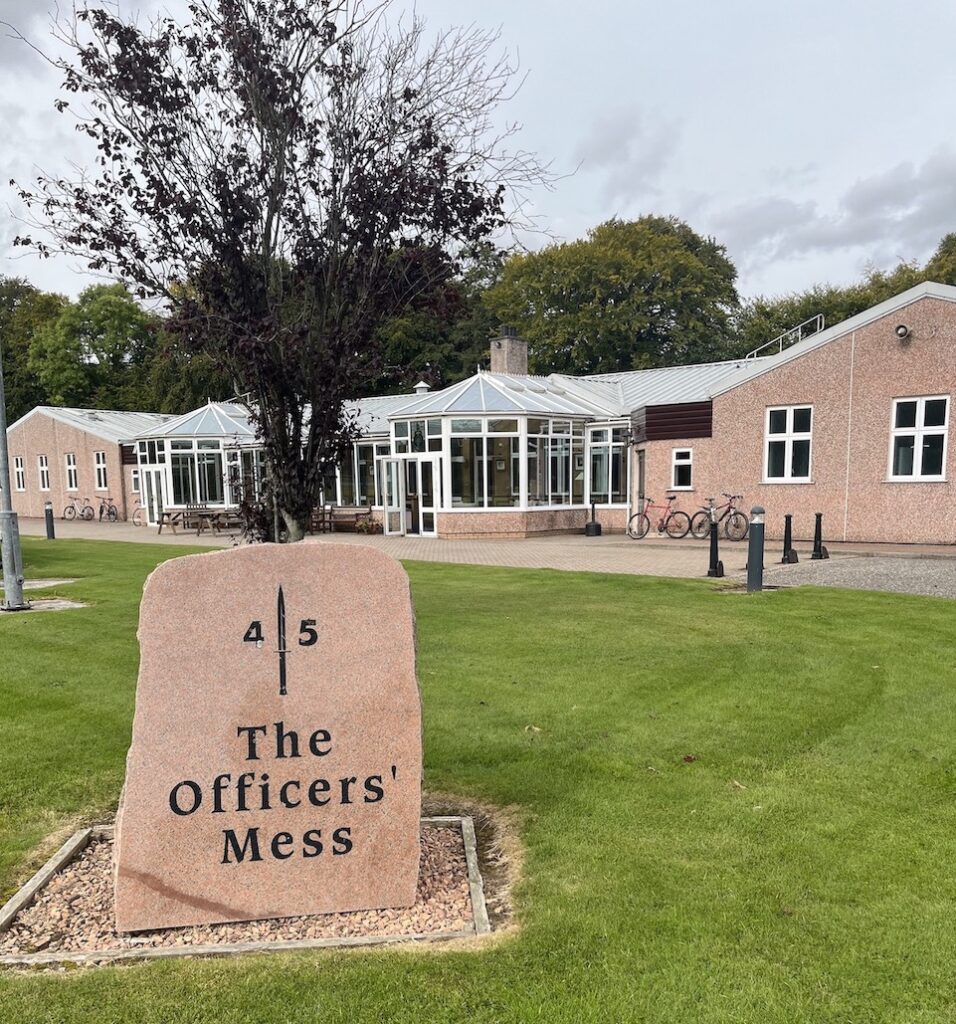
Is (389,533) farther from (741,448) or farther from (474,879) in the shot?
(474,879)

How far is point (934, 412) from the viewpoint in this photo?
16406 millimetres

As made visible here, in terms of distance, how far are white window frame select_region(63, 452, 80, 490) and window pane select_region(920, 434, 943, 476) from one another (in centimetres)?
3412

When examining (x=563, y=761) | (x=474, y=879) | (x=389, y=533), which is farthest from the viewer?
(x=389, y=533)

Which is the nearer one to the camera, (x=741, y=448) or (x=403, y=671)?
(x=403, y=671)

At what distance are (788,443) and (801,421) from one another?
0.58 metres

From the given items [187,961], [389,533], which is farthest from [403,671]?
[389,533]

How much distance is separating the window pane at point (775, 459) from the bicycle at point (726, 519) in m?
0.93

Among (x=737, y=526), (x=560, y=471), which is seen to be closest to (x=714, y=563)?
(x=737, y=526)

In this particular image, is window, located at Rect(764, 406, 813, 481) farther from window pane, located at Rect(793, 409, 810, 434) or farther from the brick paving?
the brick paving

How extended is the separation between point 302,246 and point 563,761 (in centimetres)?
344

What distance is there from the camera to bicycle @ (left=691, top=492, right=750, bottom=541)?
1852 centimetres

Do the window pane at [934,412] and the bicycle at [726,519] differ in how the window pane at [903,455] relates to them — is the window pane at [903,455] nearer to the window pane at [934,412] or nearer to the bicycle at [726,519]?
the window pane at [934,412]

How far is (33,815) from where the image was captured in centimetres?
399

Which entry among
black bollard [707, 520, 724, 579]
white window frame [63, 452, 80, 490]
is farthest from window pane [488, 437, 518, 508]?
white window frame [63, 452, 80, 490]
